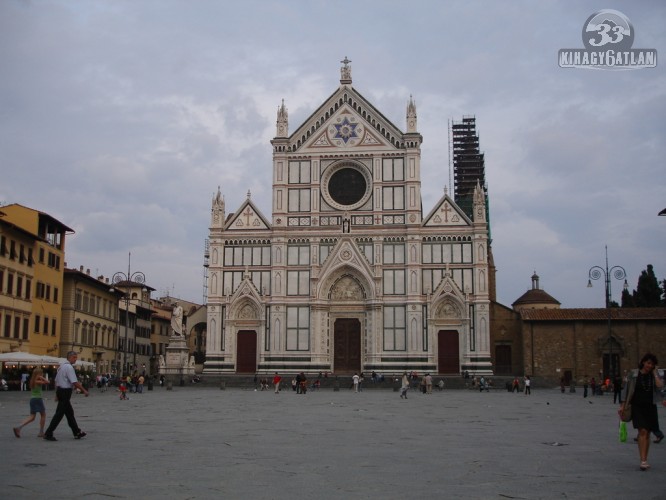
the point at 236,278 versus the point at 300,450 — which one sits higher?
the point at 236,278

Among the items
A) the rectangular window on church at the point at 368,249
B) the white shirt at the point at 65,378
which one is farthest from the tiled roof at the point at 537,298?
the white shirt at the point at 65,378

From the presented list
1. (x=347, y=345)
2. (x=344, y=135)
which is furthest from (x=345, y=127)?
(x=347, y=345)

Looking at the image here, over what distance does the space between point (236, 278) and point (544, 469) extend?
164 feet

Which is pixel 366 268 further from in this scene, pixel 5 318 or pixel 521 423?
pixel 521 423

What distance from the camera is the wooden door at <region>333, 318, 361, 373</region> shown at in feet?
Result: 194

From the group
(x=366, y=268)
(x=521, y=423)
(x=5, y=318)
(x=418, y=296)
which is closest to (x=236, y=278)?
(x=366, y=268)

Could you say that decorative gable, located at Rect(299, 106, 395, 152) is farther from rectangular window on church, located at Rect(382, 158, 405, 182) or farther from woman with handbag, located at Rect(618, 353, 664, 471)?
woman with handbag, located at Rect(618, 353, 664, 471)

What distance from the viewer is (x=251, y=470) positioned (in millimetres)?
11375

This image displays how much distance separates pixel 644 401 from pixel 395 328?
153 feet

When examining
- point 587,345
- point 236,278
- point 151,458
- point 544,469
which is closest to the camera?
point 544,469

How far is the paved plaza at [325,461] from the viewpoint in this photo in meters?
Answer: 9.76

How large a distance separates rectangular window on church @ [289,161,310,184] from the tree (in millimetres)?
34487

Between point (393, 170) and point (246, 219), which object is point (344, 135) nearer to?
point (393, 170)

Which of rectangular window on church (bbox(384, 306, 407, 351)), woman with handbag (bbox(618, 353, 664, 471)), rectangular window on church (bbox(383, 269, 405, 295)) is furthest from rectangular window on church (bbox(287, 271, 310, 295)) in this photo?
woman with handbag (bbox(618, 353, 664, 471))
